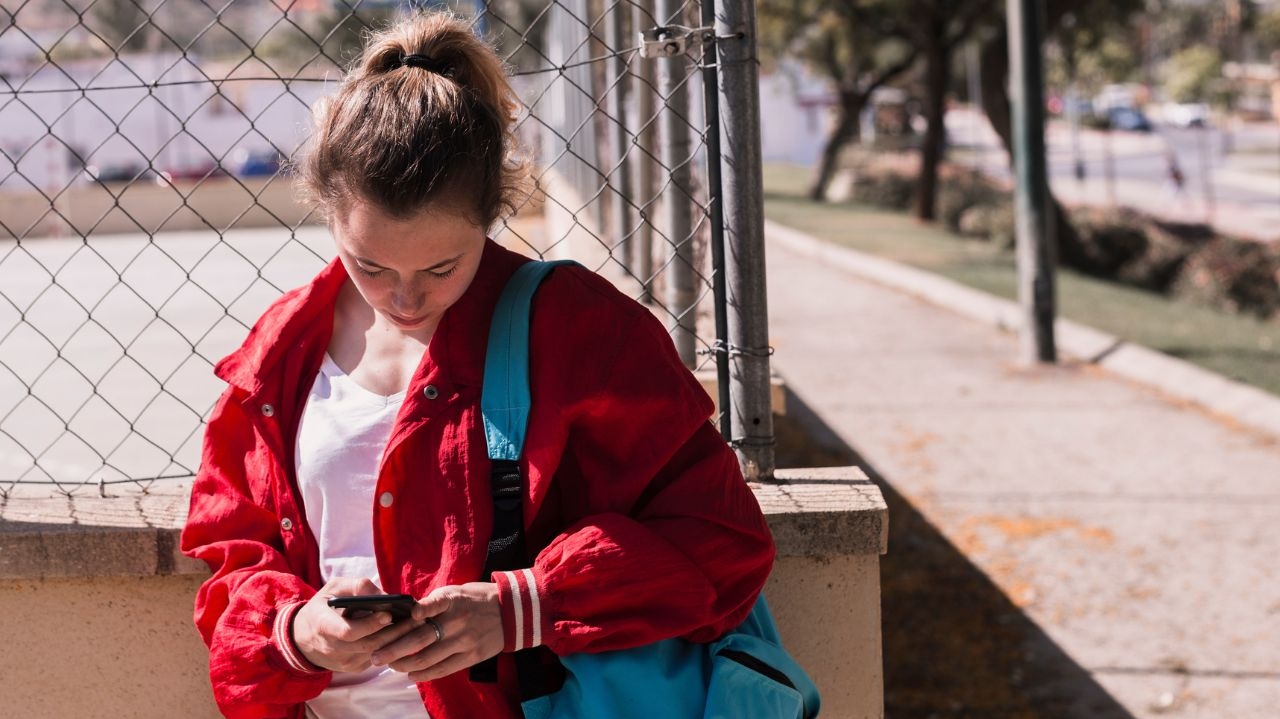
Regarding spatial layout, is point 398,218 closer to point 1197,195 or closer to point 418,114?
point 418,114

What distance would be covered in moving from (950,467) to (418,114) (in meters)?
5.77

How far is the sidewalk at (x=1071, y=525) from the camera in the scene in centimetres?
454

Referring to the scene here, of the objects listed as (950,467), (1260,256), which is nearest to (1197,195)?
(1260,256)

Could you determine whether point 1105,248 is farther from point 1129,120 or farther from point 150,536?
point 1129,120

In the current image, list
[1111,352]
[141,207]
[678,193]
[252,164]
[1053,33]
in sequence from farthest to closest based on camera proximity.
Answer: [252,164]
[141,207]
[1053,33]
[1111,352]
[678,193]

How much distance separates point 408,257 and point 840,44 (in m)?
25.6

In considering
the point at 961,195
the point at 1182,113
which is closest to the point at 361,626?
the point at 961,195

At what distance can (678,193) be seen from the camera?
3.43 meters

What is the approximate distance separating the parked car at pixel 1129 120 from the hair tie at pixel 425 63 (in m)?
62.4

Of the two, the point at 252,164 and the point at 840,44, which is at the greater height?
the point at 840,44

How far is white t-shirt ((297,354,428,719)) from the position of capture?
6.38 feet

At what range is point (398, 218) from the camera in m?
1.80

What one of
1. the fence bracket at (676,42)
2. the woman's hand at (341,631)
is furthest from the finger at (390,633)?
the fence bracket at (676,42)

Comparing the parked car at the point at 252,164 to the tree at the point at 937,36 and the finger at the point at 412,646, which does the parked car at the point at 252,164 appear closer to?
the tree at the point at 937,36
